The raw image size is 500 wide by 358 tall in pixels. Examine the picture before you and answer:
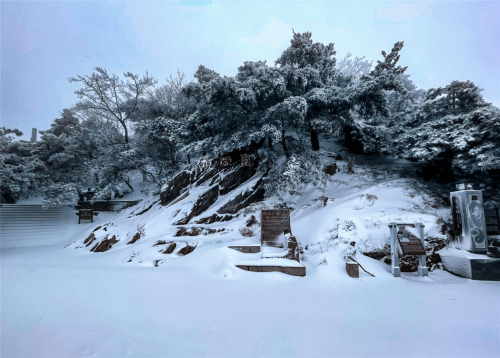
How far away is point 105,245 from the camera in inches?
316

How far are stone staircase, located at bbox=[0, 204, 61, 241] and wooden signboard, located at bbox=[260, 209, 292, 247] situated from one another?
40.6 feet

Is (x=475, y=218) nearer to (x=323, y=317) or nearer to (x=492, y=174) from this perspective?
(x=492, y=174)

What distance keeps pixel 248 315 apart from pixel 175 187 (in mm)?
8998

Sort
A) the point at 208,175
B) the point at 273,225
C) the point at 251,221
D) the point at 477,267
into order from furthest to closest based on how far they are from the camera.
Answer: the point at 208,175
the point at 251,221
the point at 273,225
the point at 477,267

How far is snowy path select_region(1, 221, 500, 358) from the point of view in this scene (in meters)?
2.18

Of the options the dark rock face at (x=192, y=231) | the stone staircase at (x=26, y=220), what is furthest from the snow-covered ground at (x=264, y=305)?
the stone staircase at (x=26, y=220)

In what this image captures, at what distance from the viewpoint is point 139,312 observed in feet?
9.39

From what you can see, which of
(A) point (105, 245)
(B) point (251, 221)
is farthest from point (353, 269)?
(A) point (105, 245)

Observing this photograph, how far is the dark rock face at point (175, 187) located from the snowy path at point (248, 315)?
20.8ft

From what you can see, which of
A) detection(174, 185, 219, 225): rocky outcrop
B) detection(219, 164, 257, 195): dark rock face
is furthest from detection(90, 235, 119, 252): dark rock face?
detection(219, 164, 257, 195): dark rock face

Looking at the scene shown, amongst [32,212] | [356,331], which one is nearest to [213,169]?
[356,331]

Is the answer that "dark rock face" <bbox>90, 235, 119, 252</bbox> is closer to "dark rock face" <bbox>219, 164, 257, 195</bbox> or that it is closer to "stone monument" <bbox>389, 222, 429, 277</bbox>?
"dark rock face" <bbox>219, 164, 257, 195</bbox>

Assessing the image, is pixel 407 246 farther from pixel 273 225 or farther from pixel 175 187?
pixel 175 187

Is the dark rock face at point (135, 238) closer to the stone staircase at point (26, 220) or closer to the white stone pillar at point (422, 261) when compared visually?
the stone staircase at point (26, 220)
